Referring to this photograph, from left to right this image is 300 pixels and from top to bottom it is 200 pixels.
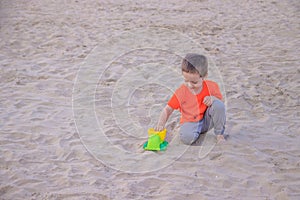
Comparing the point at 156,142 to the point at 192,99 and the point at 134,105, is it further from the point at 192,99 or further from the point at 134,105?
the point at 134,105

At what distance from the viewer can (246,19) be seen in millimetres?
7977

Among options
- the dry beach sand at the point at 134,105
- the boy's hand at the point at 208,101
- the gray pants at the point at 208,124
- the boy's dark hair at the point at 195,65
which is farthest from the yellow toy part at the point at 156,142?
the boy's dark hair at the point at 195,65

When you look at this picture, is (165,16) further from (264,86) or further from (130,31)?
(264,86)

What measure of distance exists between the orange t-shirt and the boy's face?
54 millimetres

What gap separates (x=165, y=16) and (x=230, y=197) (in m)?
6.18

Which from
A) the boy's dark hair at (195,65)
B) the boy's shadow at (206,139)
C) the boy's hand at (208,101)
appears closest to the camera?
the boy's dark hair at (195,65)

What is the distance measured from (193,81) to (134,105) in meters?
1.20

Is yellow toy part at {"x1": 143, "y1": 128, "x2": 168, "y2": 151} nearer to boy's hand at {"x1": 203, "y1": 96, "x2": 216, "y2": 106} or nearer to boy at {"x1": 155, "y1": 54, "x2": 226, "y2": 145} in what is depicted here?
boy at {"x1": 155, "y1": 54, "x2": 226, "y2": 145}

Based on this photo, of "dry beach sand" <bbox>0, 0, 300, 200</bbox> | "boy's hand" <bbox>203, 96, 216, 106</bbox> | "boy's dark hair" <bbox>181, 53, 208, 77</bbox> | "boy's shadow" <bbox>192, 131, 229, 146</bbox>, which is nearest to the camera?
"dry beach sand" <bbox>0, 0, 300, 200</bbox>

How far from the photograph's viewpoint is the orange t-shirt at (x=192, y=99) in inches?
122

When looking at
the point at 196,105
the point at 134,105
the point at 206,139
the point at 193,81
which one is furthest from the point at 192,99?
the point at 134,105

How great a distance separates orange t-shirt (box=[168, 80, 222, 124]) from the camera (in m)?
3.11

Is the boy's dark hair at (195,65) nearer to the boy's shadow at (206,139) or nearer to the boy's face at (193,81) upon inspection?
the boy's face at (193,81)

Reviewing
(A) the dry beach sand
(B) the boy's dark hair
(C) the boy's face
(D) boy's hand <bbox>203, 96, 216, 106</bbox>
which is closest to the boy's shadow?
(A) the dry beach sand
